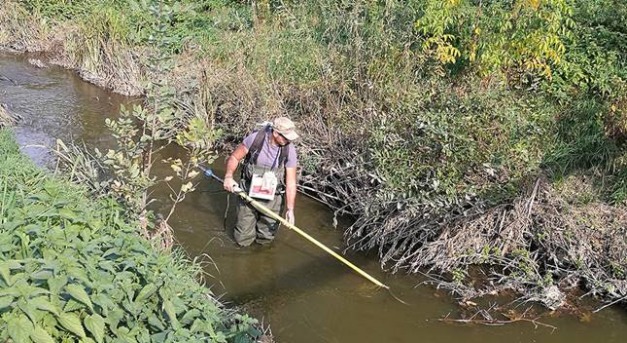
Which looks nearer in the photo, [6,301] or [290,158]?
[6,301]

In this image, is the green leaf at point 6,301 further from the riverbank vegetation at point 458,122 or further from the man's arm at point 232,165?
the man's arm at point 232,165

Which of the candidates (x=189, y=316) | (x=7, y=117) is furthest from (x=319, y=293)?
(x=7, y=117)

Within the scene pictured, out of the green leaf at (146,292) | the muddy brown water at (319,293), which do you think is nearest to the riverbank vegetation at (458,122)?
the muddy brown water at (319,293)

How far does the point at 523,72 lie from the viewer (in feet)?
25.3

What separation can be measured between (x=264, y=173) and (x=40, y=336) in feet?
13.0

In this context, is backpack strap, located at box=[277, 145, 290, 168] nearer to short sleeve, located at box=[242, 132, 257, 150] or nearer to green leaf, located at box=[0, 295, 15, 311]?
short sleeve, located at box=[242, 132, 257, 150]

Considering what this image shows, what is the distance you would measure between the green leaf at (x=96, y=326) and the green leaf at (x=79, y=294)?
2.1 inches

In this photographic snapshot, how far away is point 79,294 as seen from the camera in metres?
2.86

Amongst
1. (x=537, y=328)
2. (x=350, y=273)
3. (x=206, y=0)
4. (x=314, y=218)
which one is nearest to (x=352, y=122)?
(x=314, y=218)

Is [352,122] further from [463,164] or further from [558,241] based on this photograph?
[558,241]

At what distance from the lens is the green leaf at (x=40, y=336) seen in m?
2.71

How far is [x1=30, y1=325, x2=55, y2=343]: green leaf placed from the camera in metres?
2.71

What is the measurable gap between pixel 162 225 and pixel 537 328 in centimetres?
362

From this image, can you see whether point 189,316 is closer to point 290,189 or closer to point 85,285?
point 85,285
